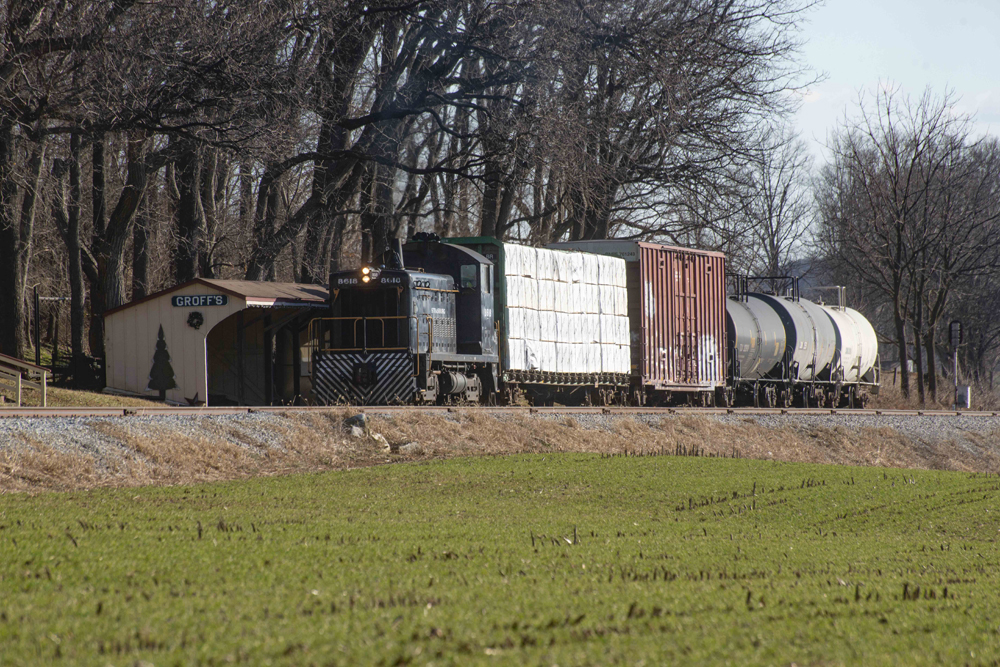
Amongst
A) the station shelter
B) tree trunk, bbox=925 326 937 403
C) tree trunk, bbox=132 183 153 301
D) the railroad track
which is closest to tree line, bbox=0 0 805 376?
tree trunk, bbox=132 183 153 301

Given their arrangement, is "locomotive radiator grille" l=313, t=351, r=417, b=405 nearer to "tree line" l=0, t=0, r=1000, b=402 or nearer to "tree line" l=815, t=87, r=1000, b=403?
"tree line" l=0, t=0, r=1000, b=402

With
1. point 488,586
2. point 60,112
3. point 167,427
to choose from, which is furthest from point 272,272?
point 488,586

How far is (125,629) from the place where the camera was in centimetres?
546

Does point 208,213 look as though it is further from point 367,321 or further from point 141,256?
point 367,321

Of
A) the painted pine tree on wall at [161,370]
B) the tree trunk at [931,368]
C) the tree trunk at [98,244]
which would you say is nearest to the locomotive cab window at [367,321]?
the painted pine tree on wall at [161,370]

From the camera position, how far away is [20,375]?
67.3 feet

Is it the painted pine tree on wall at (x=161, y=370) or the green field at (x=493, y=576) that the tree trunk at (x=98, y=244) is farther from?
the green field at (x=493, y=576)

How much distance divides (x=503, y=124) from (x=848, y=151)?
39.1m

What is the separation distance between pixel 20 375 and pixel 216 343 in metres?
6.44

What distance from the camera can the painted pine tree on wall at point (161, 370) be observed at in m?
24.3

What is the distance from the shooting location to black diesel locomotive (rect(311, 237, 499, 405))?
22.9 m

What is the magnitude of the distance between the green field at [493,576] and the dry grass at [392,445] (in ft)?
4.97

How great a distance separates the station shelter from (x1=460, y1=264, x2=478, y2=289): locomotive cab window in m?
3.16

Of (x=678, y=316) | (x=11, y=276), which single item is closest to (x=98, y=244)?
(x=11, y=276)
